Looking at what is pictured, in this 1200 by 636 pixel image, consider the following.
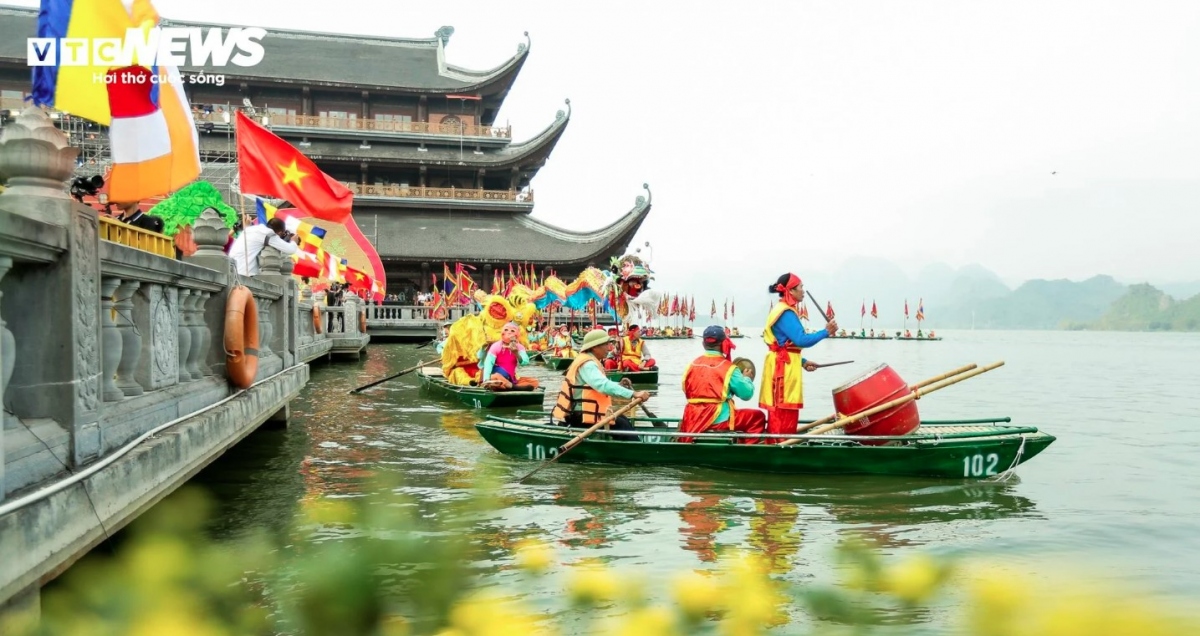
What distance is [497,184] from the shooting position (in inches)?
1585

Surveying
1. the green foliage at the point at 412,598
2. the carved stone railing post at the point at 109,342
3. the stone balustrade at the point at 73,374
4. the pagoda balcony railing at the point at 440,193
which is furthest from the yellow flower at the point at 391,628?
the pagoda balcony railing at the point at 440,193

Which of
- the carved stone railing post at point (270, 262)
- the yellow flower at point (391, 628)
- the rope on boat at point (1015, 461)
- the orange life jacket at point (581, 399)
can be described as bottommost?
the rope on boat at point (1015, 461)

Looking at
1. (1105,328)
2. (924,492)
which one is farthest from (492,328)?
(1105,328)

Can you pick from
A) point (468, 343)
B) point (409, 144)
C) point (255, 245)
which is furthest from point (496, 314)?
point (409, 144)

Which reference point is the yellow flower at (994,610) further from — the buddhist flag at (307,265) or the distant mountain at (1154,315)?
the distant mountain at (1154,315)

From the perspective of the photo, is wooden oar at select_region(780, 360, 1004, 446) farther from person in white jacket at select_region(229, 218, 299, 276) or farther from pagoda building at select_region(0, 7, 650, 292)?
pagoda building at select_region(0, 7, 650, 292)

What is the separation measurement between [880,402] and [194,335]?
6.07 meters

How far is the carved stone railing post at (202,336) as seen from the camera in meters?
6.28

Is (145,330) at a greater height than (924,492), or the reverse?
(145,330)

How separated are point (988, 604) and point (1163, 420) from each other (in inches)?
672

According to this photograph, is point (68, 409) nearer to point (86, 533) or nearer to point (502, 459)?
point (86, 533)

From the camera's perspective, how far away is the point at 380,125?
123ft

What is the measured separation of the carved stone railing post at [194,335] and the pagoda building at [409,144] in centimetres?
2881

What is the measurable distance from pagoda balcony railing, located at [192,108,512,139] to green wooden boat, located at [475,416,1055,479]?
31.1 meters
